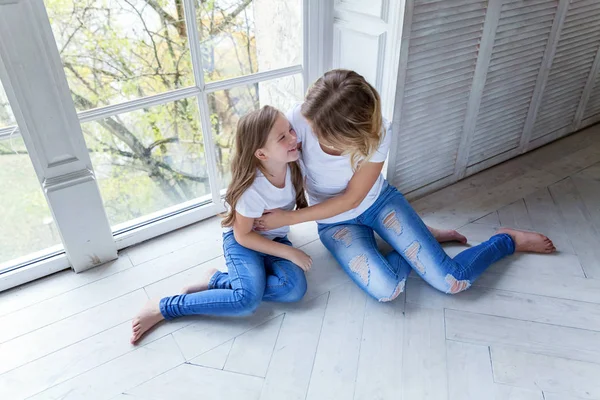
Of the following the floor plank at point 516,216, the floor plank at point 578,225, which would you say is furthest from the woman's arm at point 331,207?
the floor plank at point 578,225

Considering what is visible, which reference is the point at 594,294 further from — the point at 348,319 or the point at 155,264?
the point at 155,264

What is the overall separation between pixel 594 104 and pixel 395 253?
62.0 inches

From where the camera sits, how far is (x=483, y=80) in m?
1.79

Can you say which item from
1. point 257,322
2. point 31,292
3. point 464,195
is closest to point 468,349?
point 257,322

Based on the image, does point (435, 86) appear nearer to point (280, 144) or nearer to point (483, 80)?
point (483, 80)

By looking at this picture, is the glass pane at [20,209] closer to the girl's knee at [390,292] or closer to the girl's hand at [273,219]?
the girl's hand at [273,219]

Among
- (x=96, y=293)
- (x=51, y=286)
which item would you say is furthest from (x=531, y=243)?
(x=51, y=286)

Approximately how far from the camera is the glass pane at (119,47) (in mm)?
1312

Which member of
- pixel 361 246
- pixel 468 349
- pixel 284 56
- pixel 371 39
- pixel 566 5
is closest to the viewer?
Answer: pixel 468 349

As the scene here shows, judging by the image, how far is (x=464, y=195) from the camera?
6.36ft

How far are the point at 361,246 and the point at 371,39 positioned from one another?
2.23 ft

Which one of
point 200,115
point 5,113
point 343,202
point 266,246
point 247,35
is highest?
point 247,35

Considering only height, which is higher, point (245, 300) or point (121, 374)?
point (245, 300)

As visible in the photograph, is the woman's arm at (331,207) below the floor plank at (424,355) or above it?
above
